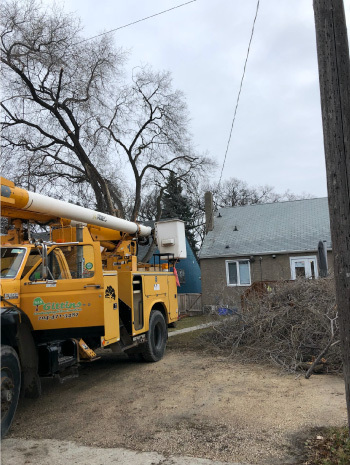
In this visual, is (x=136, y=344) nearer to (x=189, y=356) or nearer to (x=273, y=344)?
(x=189, y=356)

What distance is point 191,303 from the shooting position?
23250 mm

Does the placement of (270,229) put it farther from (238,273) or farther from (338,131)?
(338,131)

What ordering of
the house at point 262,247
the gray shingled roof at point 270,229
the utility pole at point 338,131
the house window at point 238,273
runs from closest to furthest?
the utility pole at point 338,131 < the house at point 262,247 < the gray shingled roof at point 270,229 < the house window at point 238,273

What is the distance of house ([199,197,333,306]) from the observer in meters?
21.1

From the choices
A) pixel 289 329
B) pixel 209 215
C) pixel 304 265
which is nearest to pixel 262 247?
pixel 304 265

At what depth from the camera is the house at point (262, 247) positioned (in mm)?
21078

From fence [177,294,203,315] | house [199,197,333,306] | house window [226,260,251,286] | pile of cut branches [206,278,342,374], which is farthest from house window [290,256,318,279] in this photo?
pile of cut branches [206,278,342,374]

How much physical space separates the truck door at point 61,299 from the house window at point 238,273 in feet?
55.0

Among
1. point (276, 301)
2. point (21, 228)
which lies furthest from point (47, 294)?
point (276, 301)

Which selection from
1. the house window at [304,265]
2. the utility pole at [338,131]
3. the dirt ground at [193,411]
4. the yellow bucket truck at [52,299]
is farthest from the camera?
the house window at [304,265]

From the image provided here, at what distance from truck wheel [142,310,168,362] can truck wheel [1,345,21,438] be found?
12.6 feet

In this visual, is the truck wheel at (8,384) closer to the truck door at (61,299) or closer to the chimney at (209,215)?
the truck door at (61,299)

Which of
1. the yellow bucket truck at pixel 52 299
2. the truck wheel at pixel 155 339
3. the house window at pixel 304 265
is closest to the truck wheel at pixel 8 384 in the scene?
the yellow bucket truck at pixel 52 299

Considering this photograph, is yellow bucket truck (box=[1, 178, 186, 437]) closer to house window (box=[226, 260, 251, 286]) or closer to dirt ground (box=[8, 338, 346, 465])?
dirt ground (box=[8, 338, 346, 465])
